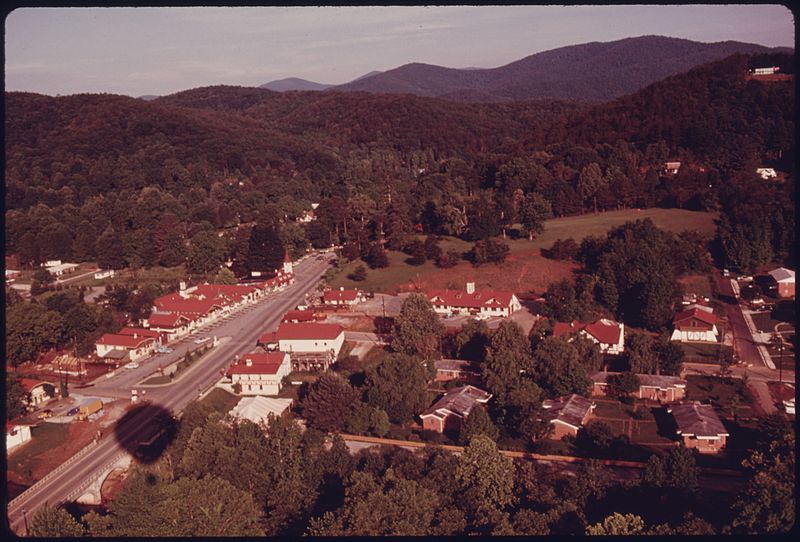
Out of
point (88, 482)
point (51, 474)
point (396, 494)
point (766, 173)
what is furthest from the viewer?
point (766, 173)

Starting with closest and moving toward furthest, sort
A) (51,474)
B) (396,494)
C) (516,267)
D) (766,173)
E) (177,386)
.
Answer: (396,494)
(51,474)
(177,386)
(516,267)
(766,173)

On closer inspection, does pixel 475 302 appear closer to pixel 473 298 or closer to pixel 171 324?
pixel 473 298

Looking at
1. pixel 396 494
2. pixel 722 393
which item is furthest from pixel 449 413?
pixel 722 393

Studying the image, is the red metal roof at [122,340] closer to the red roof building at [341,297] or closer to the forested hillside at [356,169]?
the red roof building at [341,297]

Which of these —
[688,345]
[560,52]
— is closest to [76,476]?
[688,345]

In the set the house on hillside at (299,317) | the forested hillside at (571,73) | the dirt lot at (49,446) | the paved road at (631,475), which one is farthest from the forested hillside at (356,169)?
the forested hillside at (571,73)

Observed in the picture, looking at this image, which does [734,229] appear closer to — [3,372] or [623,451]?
[623,451]
